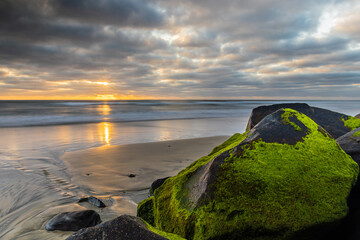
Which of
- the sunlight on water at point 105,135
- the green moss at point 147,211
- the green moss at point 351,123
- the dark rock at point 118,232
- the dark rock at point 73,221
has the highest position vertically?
the green moss at point 351,123

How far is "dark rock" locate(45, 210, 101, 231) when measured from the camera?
13.1ft

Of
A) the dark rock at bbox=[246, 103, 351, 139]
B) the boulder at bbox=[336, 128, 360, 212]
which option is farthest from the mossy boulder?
the dark rock at bbox=[246, 103, 351, 139]

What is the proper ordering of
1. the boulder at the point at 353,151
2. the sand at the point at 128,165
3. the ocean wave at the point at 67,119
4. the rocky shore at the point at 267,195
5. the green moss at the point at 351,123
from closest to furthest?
1. the rocky shore at the point at 267,195
2. the boulder at the point at 353,151
3. the green moss at the point at 351,123
4. the sand at the point at 128,165
5. the ocean wave at the point at 67,119

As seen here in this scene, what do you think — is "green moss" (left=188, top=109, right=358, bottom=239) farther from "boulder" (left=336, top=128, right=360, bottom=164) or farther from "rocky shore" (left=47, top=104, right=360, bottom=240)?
"boulder" (left=336, top=128, right=360, bottom=164)

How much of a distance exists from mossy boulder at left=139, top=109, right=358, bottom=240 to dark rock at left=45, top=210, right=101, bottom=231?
1.29 m

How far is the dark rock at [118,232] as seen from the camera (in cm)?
194

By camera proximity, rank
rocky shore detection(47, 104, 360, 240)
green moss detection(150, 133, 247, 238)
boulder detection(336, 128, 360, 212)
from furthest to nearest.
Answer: boulder detection(336, 128, 360, 212), green moss detection(150, 133, 247, 238), rocky shore detection(47, 104, 360, 240)

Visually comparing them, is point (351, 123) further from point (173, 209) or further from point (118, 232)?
point (118, 232)

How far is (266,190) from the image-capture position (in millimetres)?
2852

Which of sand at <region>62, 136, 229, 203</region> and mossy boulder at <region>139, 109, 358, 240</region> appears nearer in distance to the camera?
mossy boulder at <region>139, 109, 358, 240</region>

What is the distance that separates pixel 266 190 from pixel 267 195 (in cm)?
6

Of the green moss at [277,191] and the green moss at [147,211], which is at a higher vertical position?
the green moss at [277,191]

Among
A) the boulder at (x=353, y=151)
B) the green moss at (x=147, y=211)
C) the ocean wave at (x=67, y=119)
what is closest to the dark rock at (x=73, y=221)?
the green moss at (x=147, y=211)

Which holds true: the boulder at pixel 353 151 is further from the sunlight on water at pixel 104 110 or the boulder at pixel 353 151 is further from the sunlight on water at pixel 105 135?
the sunlight on water at pixel 104 110
